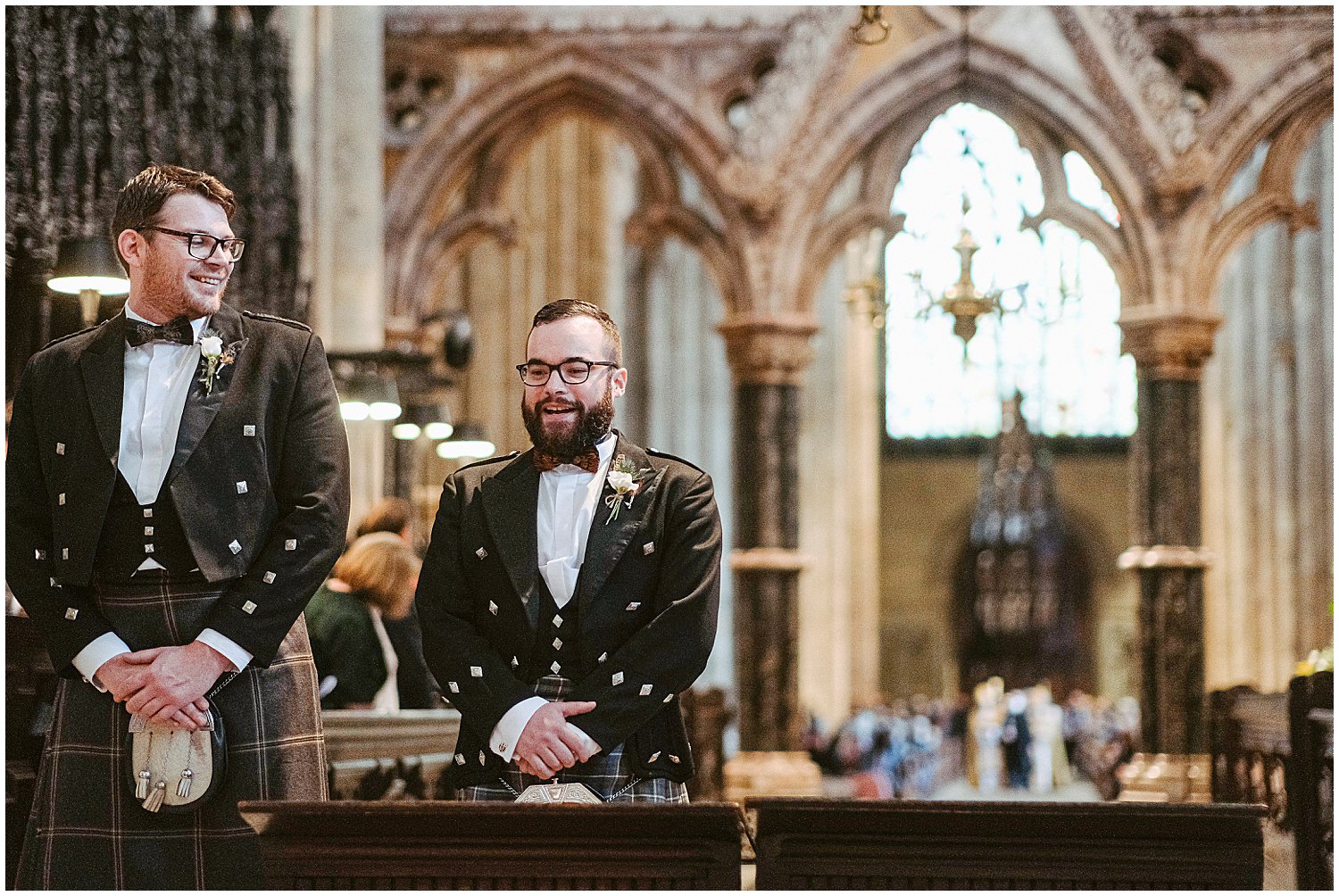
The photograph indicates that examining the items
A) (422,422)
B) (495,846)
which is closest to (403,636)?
(495,846)

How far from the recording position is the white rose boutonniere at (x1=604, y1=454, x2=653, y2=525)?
3.35m

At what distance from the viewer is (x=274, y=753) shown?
3295 mm

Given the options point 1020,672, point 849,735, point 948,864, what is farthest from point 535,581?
point 1020,672

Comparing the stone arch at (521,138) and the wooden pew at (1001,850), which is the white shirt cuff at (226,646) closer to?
the wooden pew at (1001,850)

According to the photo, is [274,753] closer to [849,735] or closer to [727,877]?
[727,877]

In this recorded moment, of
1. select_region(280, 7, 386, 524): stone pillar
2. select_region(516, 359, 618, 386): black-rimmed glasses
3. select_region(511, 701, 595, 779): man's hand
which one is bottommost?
select_region(511, 701, 595, 779): man's hand

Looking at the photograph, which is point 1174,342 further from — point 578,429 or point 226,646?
point 226,646

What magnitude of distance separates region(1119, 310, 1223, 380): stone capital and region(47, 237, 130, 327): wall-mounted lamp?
819 centimetres

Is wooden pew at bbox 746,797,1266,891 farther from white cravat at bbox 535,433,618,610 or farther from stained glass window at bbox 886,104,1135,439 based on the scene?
stained glass window at bbox 886,104,1135,439

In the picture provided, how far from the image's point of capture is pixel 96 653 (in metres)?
3.21

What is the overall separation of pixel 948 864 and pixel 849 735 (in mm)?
17689

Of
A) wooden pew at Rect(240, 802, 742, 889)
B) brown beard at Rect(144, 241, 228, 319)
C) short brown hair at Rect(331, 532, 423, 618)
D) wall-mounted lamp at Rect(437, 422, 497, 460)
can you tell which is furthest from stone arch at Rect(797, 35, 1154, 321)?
wooden pew at Rect(240, 802, 742, 889)

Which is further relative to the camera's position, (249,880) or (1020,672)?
(1020,672)

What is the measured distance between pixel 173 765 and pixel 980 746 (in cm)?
1945
